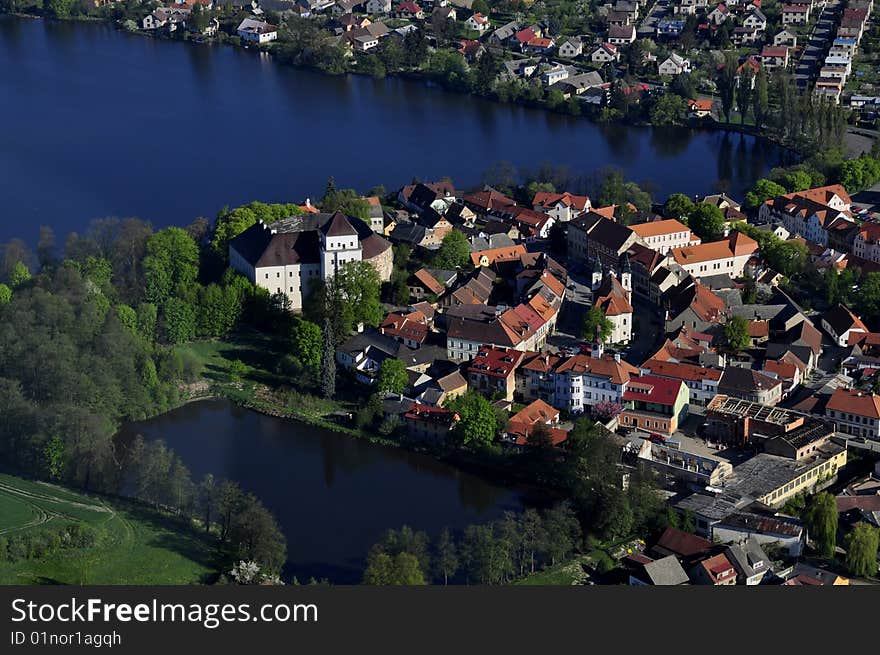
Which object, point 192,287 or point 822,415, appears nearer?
point 822,415

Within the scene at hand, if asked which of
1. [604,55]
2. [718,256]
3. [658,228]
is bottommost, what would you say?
[604,55]

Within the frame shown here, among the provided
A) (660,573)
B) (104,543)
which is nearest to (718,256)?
(660,573)

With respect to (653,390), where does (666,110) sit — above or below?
below

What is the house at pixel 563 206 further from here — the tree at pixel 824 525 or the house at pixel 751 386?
the tree at pixel 824 525

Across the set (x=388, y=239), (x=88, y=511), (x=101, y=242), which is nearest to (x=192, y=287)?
(x=101, y=242)

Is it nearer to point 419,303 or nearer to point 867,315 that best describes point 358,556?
point 419,303

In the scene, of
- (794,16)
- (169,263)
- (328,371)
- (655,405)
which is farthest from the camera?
(794,16)

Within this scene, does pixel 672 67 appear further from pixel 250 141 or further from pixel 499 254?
pixel 499 254
